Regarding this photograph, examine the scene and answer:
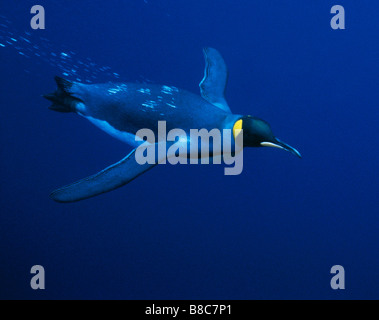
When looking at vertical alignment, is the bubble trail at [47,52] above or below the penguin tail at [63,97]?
above

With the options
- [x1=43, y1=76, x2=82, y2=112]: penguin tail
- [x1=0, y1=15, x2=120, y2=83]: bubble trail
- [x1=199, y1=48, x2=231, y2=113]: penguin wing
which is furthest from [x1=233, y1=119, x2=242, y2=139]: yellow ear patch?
[x1=0, y1=15, x2=120, y2=83]: bubble trail

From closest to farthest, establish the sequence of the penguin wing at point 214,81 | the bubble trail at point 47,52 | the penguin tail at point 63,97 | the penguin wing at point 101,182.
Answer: the penguin wing at point 101,182 → the penguin tail at point 63,97 → the penguin wing at point 214,81 → the bubble trail at point 47,52

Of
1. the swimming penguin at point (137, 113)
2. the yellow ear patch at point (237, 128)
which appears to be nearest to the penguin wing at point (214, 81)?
the swimming penguin at point (137, 113)

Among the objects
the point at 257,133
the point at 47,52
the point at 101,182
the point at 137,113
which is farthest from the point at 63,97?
the point at 47,52

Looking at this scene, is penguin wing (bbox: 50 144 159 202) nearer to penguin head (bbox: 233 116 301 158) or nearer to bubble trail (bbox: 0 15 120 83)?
penguin head (bbox: 233 116 301 158)

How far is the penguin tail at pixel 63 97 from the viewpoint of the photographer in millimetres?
2340

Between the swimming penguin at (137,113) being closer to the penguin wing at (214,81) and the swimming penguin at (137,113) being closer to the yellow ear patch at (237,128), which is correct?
the yellow ear patch at (237,128)

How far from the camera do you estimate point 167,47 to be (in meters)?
4.26

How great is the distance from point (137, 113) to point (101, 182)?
0.48 m

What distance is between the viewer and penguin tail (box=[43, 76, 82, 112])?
2340 mm

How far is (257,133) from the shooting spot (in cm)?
214

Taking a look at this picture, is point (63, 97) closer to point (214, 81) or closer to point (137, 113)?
point (137, 113)
